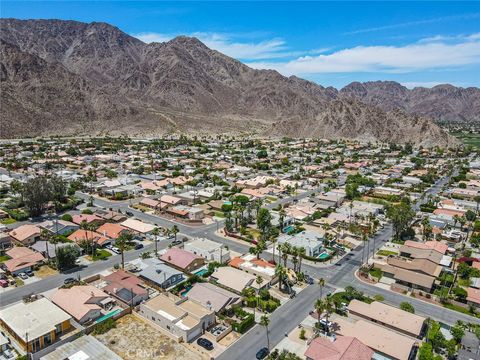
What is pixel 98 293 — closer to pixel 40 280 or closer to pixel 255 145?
pixel 40 280

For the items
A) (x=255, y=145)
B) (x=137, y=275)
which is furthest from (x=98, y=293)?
(x=255, y=145)

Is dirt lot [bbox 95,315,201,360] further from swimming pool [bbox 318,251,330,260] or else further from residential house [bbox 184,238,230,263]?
swimming pool [bbox 318,251,330,260]

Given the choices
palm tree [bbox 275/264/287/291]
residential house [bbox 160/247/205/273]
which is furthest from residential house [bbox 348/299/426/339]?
residential house [bbox 160/247/205/273]

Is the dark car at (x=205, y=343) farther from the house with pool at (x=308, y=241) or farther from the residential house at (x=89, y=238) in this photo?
the residential house at (x=89, y=238)

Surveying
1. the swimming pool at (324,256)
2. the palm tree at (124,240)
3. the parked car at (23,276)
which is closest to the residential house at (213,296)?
the palm tree at (124,240)

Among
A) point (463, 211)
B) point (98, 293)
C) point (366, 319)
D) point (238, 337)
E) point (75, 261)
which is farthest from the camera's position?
point (463, 211)

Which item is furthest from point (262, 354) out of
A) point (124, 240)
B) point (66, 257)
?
point (66, 257)

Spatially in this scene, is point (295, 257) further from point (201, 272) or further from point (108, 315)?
point (108, 315)
